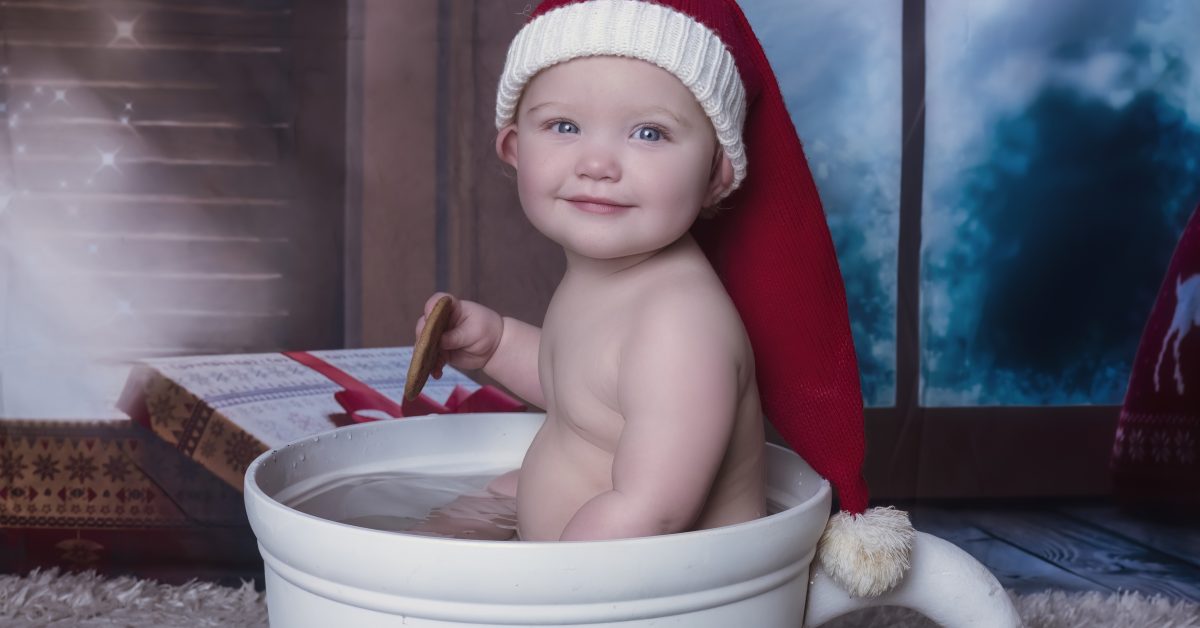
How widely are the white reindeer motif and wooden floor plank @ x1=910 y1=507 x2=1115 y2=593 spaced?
30cm

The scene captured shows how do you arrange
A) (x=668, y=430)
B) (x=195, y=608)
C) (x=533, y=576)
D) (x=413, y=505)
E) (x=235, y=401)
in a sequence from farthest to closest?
(x=235, y=401) < (x=195, y=608) < (x=413, y=505) < (x=668, y=430) < (x=533, y=576)

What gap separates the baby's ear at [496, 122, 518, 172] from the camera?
2.97 feet

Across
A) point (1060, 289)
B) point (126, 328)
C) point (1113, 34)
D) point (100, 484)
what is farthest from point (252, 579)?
point (1113, 34)

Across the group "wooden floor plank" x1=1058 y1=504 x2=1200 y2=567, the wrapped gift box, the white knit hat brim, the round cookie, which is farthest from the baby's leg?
"wooden floor plank" x1=1058 y1=504 x2=1200 y2=567

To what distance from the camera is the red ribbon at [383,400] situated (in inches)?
58.2

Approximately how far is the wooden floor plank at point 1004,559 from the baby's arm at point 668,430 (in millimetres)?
714

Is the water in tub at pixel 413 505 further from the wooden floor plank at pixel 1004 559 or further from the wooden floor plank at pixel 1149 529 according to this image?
the wooden floor plank at pixel 1149 529

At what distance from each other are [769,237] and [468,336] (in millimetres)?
279

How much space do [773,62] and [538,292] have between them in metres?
0.44

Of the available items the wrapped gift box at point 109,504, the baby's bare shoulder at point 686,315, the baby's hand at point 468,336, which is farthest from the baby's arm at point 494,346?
the wrapped gift box at point 109,504

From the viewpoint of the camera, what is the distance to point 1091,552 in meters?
1.49

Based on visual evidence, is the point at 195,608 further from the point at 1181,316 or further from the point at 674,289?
the point at 1181,316

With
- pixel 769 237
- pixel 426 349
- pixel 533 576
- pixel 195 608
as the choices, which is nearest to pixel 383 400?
pixel 195 608

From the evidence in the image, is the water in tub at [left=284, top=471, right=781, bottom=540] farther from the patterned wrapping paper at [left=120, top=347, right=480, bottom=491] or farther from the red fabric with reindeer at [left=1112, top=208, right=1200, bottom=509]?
the red fabric with reindeer at [left=1112, top=208, right=1200, bottom=509]
